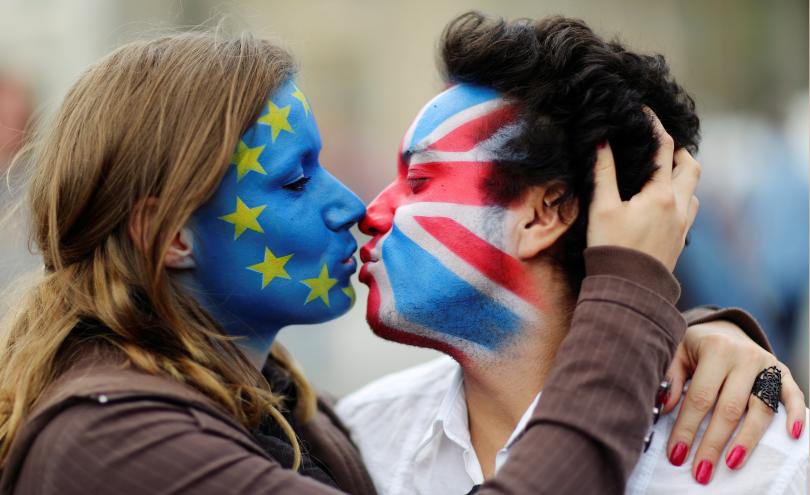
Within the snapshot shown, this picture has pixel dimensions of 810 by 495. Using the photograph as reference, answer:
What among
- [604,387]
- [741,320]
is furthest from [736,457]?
[741,320]

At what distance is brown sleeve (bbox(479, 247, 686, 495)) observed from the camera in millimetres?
2287

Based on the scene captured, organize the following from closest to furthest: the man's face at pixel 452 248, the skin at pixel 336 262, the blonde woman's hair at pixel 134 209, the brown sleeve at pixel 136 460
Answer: the brown sleeve at pixel 136 460 < the blonde woman's hair at pixel 134 209 < the skin at pixel 336 262 < the man's face at pixel 452 248

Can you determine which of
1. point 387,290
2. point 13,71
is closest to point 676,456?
point 387,290

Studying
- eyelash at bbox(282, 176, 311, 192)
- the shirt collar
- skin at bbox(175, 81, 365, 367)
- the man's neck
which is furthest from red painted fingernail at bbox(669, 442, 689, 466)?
eyelash at bbox(282, 176, 311, 192)

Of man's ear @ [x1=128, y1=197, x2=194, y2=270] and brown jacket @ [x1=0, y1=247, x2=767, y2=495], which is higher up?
man's ear @ [x1=128, y1=197, x2=194, y2=270]

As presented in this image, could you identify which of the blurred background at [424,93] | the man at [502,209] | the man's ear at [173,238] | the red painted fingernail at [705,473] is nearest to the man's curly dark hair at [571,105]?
the man at [502,209]

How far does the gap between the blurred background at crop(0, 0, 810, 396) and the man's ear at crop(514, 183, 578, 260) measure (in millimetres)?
621

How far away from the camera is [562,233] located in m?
2.90

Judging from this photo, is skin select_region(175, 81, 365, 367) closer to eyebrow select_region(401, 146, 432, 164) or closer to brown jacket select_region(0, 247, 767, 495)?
eyebrow select_region(401, 146, 432, 164)

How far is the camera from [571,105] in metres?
2.90

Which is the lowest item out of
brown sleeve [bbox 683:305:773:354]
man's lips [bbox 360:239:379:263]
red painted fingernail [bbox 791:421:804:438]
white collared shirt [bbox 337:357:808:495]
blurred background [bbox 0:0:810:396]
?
blurred background [bbox 0:0:810:396]

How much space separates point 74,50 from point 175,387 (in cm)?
624

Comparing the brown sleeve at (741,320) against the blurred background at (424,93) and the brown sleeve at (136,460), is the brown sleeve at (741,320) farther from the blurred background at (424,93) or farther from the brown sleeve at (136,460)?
the brown sleeve at (136,460)

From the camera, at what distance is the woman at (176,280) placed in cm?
231
